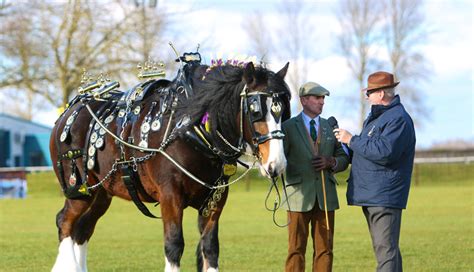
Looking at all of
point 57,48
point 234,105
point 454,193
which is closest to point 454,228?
point 234,105

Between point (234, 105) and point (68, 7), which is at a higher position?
point (68, 7)

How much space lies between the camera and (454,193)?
32.0 metres

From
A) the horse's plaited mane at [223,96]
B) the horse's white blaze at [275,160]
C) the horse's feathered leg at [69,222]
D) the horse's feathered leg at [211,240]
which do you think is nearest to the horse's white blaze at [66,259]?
the horse's feathered leg at [69,222]

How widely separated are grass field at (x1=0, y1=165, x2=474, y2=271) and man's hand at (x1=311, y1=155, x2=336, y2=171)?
307 cm

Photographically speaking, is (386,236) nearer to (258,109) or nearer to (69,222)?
(258,109)

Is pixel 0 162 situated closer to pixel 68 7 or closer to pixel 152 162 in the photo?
pixel 68 7

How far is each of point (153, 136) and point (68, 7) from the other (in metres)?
33.0

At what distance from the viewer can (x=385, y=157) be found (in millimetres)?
7105

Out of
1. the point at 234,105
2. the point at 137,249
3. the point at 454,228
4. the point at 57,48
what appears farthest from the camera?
the point at 57,48

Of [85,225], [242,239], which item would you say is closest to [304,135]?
[85,225]

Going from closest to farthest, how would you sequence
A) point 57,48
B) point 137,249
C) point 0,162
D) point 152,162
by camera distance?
point 152,162
point 137,249
point 57,48
point 0,162

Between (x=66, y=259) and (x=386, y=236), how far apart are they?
11.6 ft

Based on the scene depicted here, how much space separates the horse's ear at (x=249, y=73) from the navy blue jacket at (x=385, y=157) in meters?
1.10

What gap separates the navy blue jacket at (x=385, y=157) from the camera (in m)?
7.16
